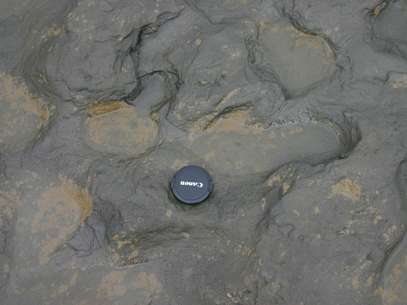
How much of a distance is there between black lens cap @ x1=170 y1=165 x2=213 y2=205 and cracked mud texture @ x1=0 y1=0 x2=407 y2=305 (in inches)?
2.6

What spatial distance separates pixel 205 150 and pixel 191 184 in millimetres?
243

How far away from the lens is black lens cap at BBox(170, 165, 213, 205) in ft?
9.30

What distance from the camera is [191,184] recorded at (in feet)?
9.37

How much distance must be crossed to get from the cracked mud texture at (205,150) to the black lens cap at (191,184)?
0.07 meters

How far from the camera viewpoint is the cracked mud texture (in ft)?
8.82

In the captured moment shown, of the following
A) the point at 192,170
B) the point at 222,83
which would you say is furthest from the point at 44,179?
the point at 222,83

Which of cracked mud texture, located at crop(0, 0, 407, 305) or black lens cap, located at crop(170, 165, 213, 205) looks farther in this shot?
black lens cap, located at crop(170, 165, 213, 205)

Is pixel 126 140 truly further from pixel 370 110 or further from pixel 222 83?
pixel 370 110

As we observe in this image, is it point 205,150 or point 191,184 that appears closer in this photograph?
point 191,184

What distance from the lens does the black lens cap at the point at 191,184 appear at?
284cm

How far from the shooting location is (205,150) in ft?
9.94

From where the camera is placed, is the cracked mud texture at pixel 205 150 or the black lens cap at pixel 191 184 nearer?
the cracked mud texture at pixel 205 150

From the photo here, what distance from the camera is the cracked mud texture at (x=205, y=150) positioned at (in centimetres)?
269

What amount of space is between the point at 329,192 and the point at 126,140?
→ 101 cm
